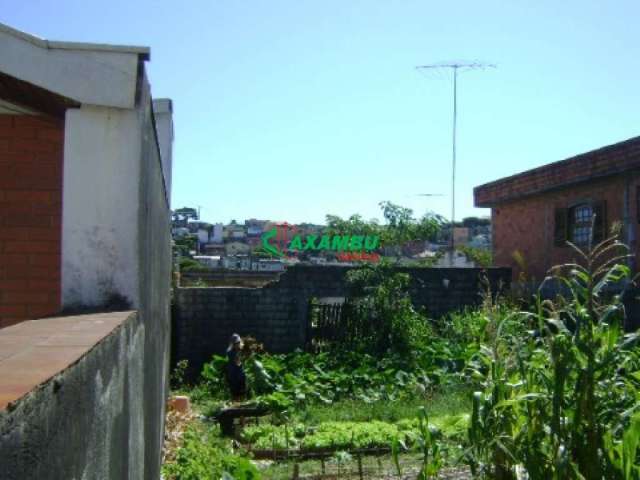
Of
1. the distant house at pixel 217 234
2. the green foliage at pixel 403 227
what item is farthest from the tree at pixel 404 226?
the distant house at pixel 217 234

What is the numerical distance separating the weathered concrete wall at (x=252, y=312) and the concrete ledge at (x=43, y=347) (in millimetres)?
11629

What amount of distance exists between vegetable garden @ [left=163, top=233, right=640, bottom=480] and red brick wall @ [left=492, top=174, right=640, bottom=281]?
12.5 feet

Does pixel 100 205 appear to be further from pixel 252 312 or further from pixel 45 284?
pixel 252 312

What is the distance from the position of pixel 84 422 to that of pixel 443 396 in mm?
9673

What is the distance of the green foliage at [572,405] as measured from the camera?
119 inches

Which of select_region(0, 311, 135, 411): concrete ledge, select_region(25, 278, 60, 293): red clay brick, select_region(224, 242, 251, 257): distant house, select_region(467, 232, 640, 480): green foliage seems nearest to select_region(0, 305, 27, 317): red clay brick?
select_region(25, 278, 60, 293): red clay brick

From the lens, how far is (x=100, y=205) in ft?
11.4

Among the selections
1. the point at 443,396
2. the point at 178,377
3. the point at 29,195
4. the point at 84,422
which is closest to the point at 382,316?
the point at 443,396

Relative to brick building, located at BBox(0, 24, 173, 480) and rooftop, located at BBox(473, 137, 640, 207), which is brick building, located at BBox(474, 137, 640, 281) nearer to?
rooftop, located at BBox(473, 137, 640, 207)

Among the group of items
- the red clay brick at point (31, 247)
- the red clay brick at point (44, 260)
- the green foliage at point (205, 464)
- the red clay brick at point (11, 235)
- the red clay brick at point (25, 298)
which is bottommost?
the green foliage at point (205, 464)

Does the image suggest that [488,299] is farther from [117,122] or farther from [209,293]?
[209,293]

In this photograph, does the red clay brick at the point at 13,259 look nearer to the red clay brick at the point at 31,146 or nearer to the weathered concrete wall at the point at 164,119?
the red clay brick at the point at 31,146

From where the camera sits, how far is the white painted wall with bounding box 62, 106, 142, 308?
342 centimetres

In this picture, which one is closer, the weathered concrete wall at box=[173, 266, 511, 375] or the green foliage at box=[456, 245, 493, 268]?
the weathered concrete wall at box=[173, 266, 511, 375]
